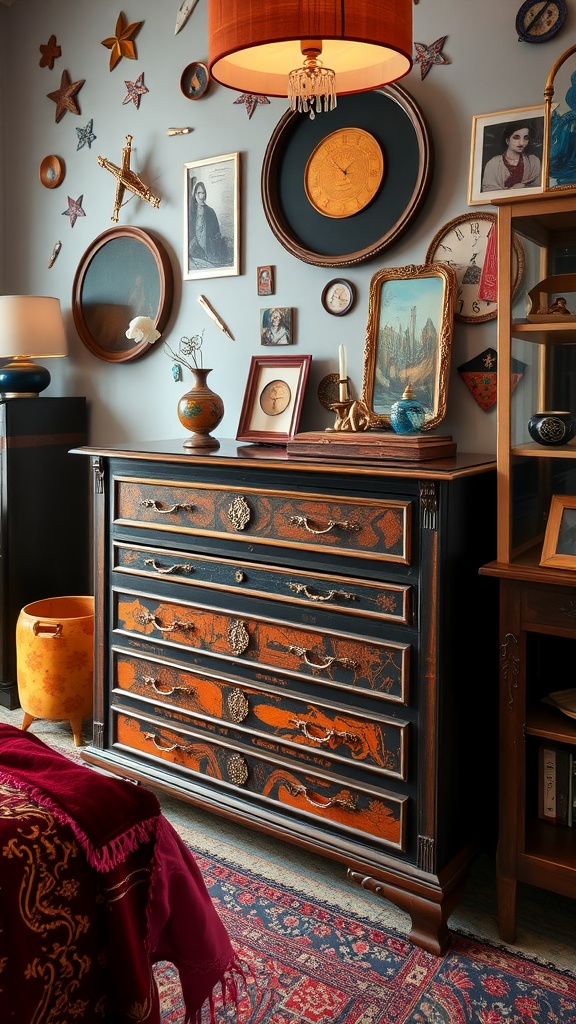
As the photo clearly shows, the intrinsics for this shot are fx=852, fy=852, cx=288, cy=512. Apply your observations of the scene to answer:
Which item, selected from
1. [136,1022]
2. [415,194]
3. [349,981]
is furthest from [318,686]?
[415,194]

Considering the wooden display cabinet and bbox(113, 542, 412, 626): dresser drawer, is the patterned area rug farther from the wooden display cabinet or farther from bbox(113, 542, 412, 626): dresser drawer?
bbox(113, 542, 412, 626): dresser drawer

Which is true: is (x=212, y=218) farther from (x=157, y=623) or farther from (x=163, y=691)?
(x=163, y=691)

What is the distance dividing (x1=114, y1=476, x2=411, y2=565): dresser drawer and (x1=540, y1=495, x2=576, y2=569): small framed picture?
34 centimetres

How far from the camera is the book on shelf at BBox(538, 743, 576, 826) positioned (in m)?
2.19

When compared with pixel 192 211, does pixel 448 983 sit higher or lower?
lower

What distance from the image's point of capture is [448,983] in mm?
1975

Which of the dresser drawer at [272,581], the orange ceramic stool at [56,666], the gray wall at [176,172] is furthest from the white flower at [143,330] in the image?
the orange ceramic stool at [56,666]

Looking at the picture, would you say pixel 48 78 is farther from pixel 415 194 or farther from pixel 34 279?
pixel 415 194

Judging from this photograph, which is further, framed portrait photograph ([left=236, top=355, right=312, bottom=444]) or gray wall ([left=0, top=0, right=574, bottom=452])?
framed portrait photograph ([left=236, top=355, right=312, bottom=444])

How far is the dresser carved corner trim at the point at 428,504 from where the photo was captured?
2.03m

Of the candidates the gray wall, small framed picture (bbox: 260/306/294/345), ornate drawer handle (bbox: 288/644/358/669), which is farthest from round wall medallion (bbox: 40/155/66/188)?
ornate drawer handle (bbox: 288/644/358/669)

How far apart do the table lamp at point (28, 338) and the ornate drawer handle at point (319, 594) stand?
1773 millimetres

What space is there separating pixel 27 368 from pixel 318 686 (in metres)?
2.04

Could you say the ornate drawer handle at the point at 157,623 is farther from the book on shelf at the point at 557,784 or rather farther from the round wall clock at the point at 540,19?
the round wall clock at the point at 540,19
